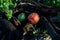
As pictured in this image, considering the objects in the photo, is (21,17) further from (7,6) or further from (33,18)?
(7,6)

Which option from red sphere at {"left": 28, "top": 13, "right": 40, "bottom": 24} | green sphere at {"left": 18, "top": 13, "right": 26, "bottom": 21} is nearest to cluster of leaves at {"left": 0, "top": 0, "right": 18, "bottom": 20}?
green sphere at {"left": 18, "top": 13, "right": 26, "bottom": 21}

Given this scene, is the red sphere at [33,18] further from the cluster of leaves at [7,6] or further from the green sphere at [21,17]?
the cluster of leaves at [7,6]

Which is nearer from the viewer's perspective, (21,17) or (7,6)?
(21,17)

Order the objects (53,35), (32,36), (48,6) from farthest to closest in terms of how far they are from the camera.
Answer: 1. (48,6)
2. (32,36)
3. (53,35)

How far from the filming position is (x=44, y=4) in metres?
4.04

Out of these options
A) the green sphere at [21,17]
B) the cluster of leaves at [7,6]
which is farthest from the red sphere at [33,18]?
the cluster of leaves at [7,6]

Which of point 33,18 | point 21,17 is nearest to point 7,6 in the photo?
point 21,17

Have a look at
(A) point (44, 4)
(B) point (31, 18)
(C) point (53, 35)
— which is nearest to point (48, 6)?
(A) point (44, 4)

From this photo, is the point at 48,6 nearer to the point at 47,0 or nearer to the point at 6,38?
the point at 47,0

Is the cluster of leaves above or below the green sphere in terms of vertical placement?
above

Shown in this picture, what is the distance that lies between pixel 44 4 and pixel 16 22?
20.8 inches

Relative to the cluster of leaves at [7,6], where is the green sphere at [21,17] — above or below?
below

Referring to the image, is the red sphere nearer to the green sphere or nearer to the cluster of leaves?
the green sphere

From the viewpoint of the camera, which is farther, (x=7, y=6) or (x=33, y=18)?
(x=7, y=6)
